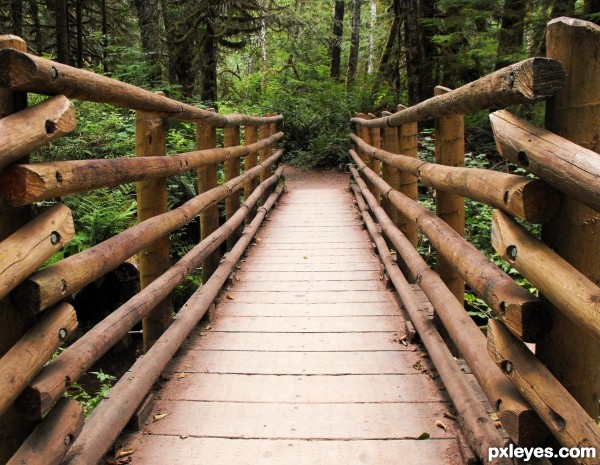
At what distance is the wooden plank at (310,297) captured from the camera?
4.69 m

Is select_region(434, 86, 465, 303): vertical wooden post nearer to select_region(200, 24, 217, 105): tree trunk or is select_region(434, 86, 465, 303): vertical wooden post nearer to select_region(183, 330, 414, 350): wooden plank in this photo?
select_region(183, 330, 414, 350): wooden plank

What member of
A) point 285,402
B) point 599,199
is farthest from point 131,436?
point 599,199

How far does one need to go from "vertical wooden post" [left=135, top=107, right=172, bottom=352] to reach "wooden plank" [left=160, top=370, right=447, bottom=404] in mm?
341

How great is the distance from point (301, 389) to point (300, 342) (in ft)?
2.24

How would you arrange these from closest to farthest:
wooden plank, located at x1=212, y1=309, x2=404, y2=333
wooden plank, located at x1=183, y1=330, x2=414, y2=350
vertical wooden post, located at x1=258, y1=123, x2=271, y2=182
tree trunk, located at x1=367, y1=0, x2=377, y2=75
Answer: wooden plank, located at x1=183, y1=330, x2=414, y2=350
wooden plank, located at x1=212, y1=309, x2=404, y2=333
vertical wooden post, located at x1=258, y1=123, x2=271, y2=182
tree trunk, located at x1=367, y1=0, x2=377, y2=75

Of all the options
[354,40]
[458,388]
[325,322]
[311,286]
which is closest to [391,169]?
[311,286]

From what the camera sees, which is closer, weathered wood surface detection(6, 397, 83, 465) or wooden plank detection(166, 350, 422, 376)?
weathered wood surface detection(6, 397, 83, 465)

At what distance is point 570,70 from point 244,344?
2.68 m

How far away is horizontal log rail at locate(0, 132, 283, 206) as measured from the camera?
1849mm

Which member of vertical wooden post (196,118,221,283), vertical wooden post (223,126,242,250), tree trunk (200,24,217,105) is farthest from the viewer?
tree trunk (200,24,217,105)

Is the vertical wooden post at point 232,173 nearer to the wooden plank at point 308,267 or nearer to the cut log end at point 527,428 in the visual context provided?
the wooden plank at point 308,267

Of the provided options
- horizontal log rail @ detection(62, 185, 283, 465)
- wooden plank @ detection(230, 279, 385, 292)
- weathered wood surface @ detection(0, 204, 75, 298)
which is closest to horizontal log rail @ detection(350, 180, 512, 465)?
wooden plank @ detection(230, 279, 385, 292)

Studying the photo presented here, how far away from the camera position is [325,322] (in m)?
4.21

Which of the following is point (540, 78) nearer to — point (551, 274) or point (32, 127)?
point (551, 274)
